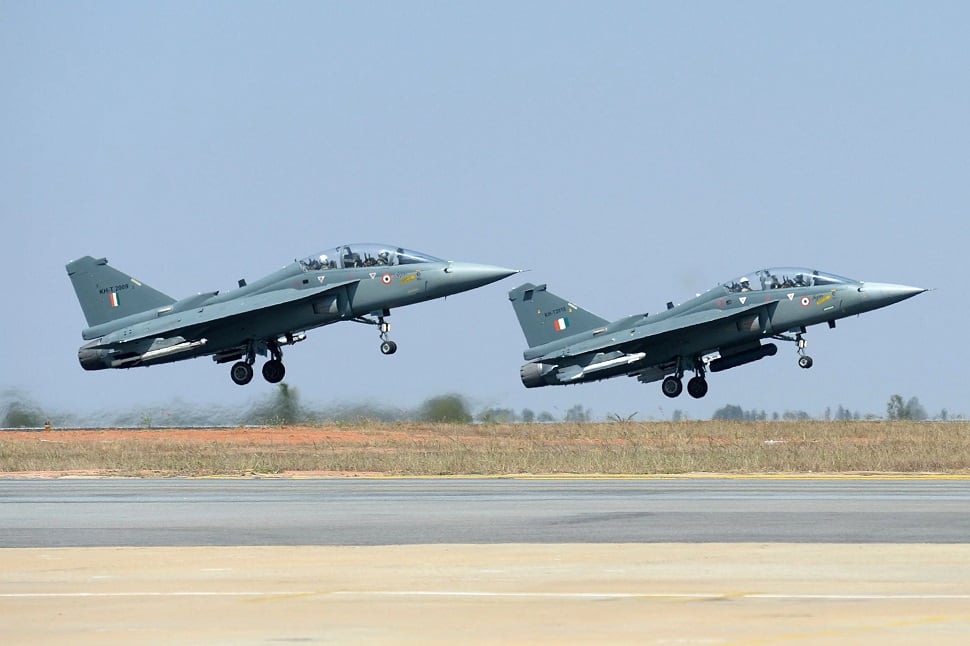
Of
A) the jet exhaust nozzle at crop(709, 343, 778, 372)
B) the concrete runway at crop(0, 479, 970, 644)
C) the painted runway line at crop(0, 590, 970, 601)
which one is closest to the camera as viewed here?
the concrete runway at crop(0, 479, 970, 644)

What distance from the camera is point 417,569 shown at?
12.8 meters

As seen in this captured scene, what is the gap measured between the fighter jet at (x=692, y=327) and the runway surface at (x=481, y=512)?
2307cm

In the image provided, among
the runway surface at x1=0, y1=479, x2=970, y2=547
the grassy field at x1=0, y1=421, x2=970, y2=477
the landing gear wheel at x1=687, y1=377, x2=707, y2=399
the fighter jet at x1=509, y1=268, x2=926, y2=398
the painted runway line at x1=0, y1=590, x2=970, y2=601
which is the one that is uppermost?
the fighter jet at x1=509, y1=268, x2=926, y2=398

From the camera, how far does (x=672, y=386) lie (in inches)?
2101

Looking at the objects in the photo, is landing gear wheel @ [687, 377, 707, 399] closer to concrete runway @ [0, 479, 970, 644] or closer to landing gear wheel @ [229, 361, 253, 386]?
landing gear wheel @ [229, 361, 253, 386]

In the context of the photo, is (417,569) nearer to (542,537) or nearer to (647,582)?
(647,582)

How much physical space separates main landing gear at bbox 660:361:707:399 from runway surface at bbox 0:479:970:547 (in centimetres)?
2734

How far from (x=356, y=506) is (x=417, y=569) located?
24.7ft

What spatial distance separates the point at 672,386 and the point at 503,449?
52.2 feet

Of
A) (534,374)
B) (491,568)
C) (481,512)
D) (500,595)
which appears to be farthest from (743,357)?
(500,595)

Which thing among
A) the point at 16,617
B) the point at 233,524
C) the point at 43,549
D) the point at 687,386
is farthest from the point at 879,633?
the point at 687,386

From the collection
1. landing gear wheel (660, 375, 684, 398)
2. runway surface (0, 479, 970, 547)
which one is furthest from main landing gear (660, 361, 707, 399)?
runway surface (0, 479, 970, 547)

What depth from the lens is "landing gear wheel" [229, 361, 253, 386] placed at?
44.5 meters

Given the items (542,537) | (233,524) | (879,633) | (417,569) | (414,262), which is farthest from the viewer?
(414,262)
